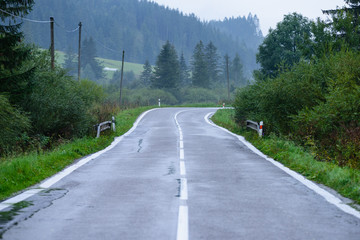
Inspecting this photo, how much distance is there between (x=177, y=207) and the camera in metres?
7.26

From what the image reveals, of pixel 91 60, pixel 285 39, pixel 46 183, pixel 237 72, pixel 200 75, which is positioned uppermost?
pixel 91 60

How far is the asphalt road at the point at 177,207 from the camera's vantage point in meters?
5.79

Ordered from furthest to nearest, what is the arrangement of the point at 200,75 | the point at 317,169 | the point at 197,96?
the point at 200,75 → the point at 197,96 → the point at 317,169

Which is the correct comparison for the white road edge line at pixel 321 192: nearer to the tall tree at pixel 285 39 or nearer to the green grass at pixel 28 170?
the green grass at pixel 28 170

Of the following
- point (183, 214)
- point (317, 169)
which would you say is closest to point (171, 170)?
point (317, 169)

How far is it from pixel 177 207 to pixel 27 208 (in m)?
2.44

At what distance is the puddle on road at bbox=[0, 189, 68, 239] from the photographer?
6.19 metres

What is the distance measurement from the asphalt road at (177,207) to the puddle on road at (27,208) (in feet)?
0.04

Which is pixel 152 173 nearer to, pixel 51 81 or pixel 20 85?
pixel 20 85

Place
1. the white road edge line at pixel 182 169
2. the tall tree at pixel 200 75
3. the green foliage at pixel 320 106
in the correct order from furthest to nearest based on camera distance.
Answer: the tall tree at pixel 200 75
the green foliage at pixel 320 106
the white road edge line at pixel 182 169

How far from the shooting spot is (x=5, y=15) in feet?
72.0

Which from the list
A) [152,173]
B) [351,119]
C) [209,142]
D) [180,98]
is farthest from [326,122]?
[180,98]

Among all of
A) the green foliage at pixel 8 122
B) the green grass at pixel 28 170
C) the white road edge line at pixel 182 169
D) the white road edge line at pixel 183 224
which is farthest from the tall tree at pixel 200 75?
the white road edge line at pixel 183 224

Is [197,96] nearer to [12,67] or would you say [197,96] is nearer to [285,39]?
[285,39]
